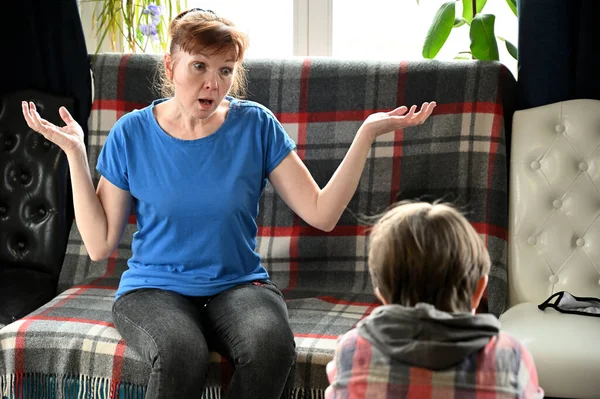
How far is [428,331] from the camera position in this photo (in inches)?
50.3

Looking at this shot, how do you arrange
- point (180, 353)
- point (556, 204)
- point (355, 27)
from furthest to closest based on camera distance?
point (355, 27) → point (556, 204) → point (180, 353)

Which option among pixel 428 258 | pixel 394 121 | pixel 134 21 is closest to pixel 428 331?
pixel 428 258

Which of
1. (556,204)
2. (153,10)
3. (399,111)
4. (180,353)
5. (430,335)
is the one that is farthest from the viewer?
(153,10)

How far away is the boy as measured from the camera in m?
1.28

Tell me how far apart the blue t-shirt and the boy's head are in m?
0.83

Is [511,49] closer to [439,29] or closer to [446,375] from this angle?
[439,29]

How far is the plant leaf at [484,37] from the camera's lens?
2.71m

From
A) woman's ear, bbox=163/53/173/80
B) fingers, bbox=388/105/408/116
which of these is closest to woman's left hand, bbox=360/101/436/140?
fingers, bbox=388/105/408/116

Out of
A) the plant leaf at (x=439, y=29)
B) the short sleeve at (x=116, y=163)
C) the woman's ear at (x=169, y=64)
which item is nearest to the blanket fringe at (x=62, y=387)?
the short sleeve at (x=116, y=163)

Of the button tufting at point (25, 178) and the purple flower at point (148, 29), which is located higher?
the purple flower at point (148, 29)

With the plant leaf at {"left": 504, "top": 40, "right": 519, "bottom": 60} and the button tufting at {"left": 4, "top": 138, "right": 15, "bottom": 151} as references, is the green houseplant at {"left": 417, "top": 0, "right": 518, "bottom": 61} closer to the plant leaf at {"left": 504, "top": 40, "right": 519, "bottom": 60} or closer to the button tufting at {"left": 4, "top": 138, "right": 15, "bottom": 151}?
the plant leaf at {"left": 504, "top": 40, "right": 519, "bottom": 60}

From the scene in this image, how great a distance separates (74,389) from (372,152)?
1.06 metres

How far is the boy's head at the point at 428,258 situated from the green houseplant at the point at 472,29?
58.1 inches

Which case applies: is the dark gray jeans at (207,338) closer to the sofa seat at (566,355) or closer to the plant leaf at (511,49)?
the sofa seat at (566,355)
